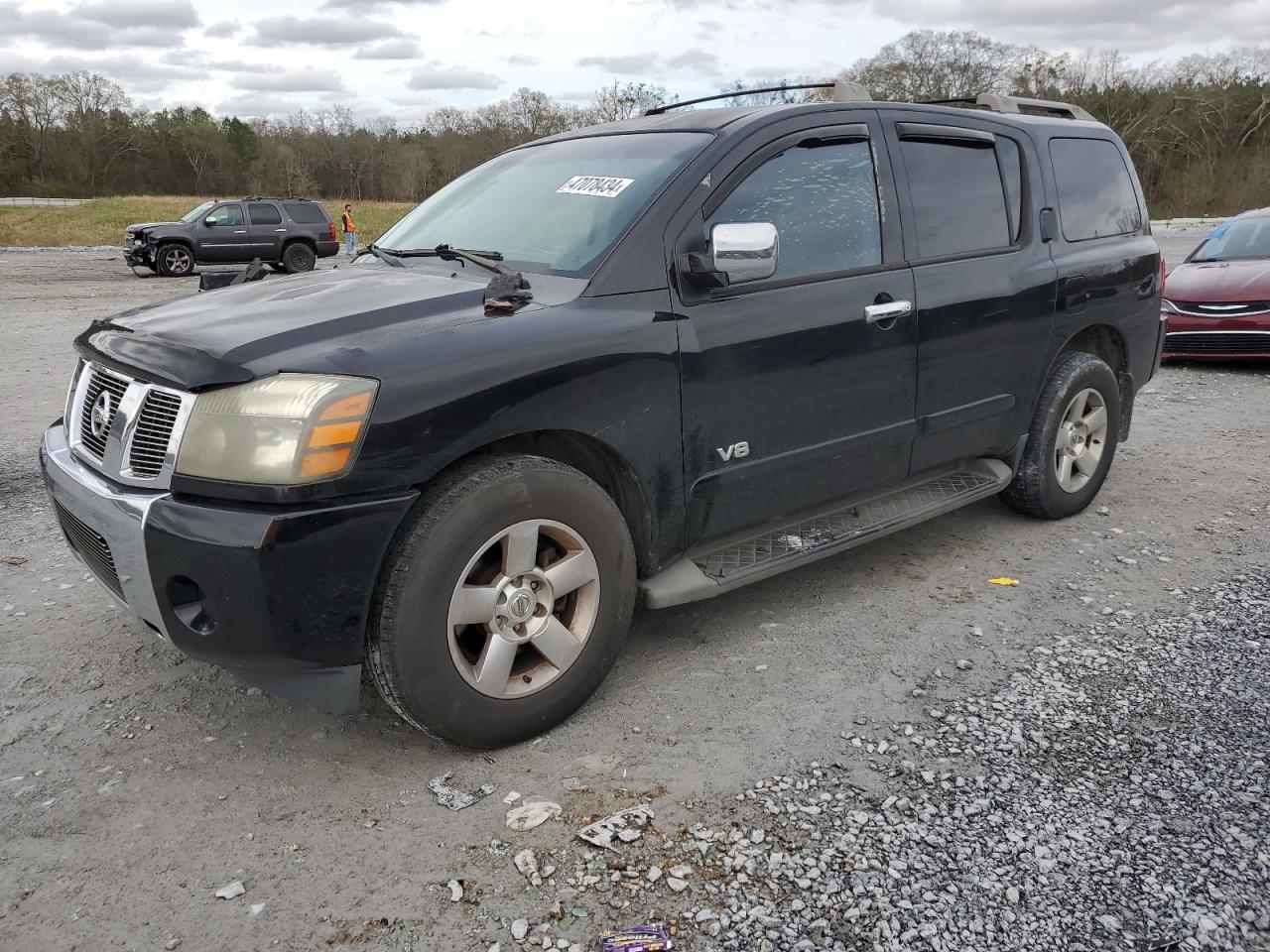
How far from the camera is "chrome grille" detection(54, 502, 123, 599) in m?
2.71

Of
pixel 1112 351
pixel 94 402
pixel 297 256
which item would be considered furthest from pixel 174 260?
pixel 1112 351

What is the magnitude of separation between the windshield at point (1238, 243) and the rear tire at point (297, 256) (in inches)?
735

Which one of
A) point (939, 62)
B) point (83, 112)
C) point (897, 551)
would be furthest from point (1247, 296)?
point (83, 112)

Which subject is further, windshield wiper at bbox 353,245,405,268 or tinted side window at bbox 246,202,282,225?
tinted side window at bbox 246,202,282,225

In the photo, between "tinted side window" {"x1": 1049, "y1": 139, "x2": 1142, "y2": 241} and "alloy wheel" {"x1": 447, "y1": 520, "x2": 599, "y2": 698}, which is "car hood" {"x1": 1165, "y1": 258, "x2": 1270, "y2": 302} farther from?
"alloy wheel" {"x1": 447, "y1": 520, "x2": 599, "y2": 698}

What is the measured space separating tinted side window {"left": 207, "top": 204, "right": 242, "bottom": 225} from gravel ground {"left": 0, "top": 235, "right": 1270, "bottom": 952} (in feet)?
64.9

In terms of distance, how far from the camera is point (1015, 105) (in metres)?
4.75

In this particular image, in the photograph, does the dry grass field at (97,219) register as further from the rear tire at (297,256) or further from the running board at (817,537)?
the running board at (817,537)

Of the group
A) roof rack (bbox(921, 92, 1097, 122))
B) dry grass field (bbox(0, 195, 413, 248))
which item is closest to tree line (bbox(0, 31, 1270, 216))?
dry grass field (bbox(0, 195, 413, 248))

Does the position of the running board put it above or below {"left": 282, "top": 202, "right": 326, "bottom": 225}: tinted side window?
below

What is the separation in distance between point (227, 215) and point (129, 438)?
21.6 metres

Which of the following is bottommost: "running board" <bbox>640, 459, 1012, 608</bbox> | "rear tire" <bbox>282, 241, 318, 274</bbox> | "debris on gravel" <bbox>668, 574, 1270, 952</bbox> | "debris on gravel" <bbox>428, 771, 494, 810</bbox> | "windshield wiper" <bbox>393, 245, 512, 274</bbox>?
"debris on gravel" <bbox>668, 574, 1270, 952</bbox>

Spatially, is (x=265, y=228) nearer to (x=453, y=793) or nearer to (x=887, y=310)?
(x=887, y=310)

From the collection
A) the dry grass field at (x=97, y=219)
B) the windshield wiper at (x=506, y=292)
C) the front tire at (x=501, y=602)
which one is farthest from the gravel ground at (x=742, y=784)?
the dry grass field at (x=97, y=219)
